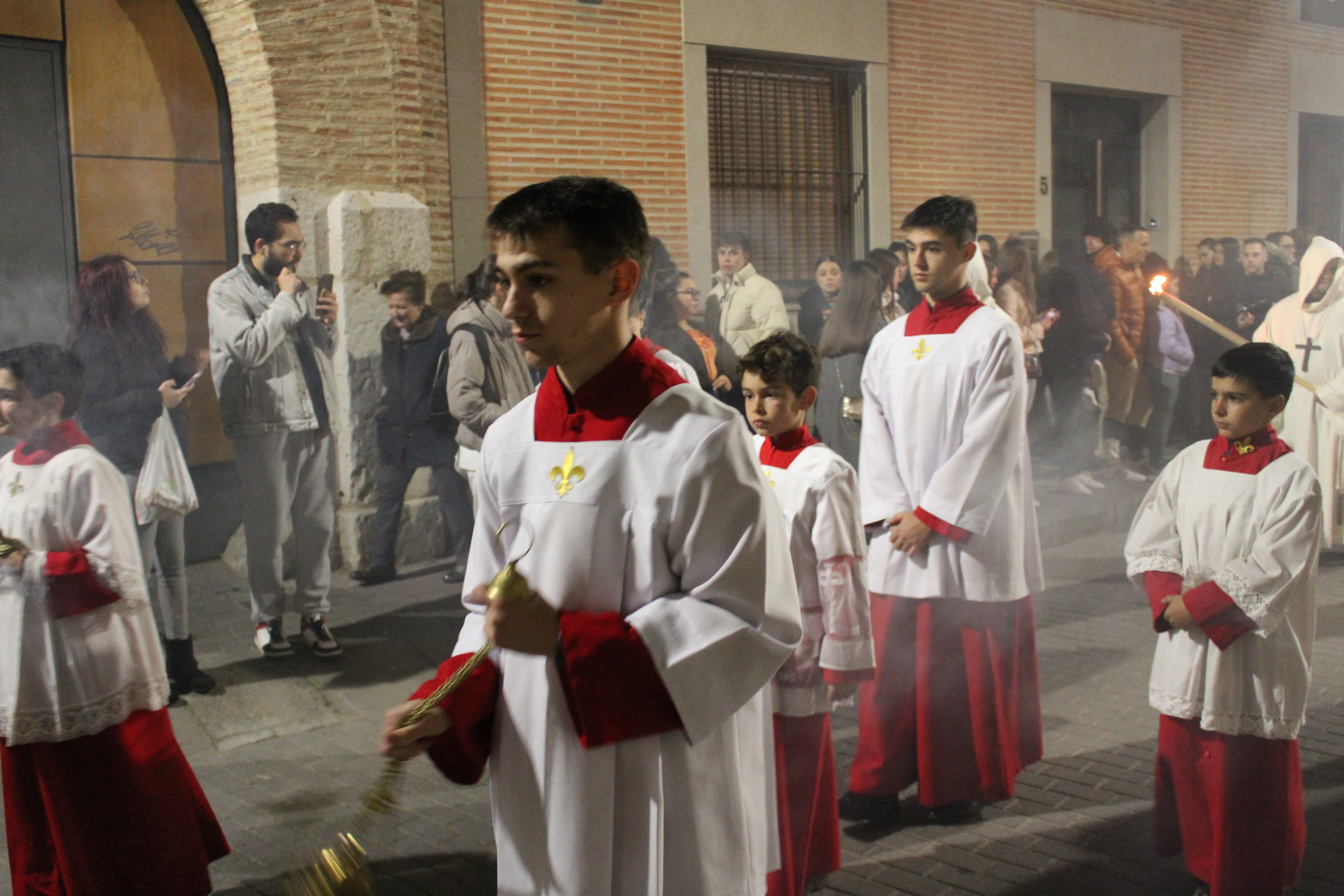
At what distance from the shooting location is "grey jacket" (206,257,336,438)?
17.4 ft

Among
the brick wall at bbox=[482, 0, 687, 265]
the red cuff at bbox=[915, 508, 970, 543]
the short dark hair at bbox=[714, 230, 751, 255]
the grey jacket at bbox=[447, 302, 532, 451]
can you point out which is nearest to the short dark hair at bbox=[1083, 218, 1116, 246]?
the short dark hair at bbox=[714, 230, 751, 255]

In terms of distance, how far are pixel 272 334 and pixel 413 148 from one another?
5.67 ft

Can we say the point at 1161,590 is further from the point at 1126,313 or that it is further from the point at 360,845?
the point at 1126,313

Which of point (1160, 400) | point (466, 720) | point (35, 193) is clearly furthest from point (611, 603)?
point (1160, 400)

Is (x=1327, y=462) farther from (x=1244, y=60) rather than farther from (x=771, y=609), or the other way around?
Answer: (x=771, y=609)

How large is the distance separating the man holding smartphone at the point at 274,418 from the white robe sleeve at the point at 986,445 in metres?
2.93

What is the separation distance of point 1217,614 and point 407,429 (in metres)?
4.58

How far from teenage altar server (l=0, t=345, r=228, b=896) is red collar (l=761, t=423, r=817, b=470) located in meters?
1.62

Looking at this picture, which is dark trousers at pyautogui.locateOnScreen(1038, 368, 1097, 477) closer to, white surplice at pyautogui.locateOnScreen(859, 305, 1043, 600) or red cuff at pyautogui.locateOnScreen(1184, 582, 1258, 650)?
white surplice at pyautogui.locateOnScreen(859, 305, 1043, 600)

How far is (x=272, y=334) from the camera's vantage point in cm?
529

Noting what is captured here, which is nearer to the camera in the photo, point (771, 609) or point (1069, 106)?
point (771, 609)

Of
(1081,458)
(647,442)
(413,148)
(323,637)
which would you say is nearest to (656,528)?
(647,442)

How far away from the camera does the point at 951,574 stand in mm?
3625

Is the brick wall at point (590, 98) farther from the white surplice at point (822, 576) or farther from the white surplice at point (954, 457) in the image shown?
the white surplice at point (822, 576)
